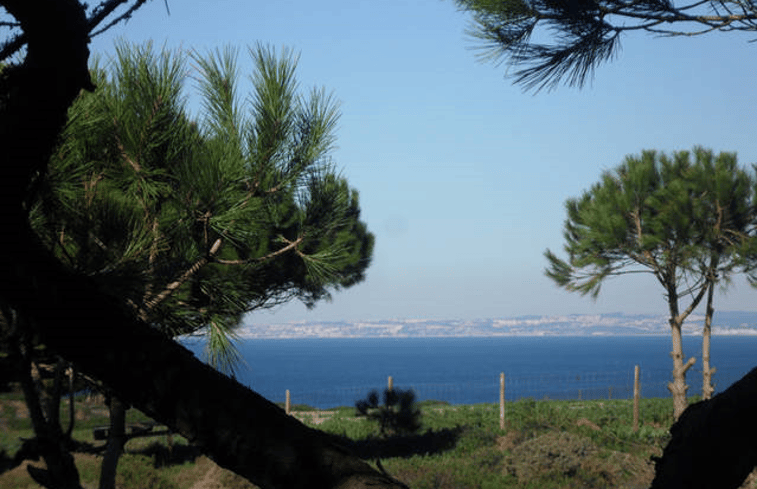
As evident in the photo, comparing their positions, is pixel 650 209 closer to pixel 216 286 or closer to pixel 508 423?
pixel 508 423

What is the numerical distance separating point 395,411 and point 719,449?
56.5ft

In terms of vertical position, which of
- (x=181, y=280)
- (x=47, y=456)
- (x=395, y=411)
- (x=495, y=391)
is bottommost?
(x=495, y=391)

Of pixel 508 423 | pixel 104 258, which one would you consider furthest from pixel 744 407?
pixel 508 423

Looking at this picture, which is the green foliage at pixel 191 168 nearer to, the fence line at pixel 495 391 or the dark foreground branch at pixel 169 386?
the dark foreground branch at pixel 169 386

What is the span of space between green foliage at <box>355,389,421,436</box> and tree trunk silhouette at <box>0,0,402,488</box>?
16659 millimetres

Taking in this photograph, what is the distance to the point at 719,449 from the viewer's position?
4.34 ft

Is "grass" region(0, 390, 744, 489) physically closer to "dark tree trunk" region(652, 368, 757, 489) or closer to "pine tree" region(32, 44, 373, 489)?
"pine tree" region(32, 44, 373, 489)

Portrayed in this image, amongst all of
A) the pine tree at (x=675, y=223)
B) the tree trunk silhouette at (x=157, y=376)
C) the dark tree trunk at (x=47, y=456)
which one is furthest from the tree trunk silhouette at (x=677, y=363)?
the tree trunk silhouette at (x=157, y=376)

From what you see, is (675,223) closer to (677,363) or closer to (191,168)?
(677,363)

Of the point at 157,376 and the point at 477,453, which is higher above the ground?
the point at 157,376

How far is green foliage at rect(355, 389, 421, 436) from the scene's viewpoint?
58.7 ft

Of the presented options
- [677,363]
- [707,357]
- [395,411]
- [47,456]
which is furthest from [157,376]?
[707,357]

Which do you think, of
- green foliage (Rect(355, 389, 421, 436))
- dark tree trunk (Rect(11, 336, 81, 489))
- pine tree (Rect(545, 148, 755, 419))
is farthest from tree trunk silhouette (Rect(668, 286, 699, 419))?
dark tree trunk (Rect(11, 336, 81, 489))

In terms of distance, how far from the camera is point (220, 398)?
1.31 m
